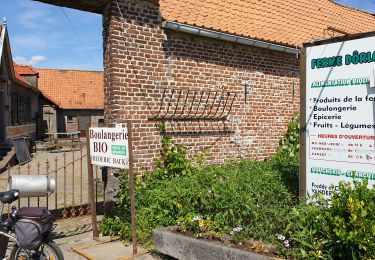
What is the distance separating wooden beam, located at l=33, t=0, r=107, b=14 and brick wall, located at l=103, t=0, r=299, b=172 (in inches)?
7.4

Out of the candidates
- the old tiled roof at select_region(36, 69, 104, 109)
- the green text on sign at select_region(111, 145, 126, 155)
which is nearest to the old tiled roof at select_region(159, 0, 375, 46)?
the green text on sign at select_region(111, 145, 126, 155)

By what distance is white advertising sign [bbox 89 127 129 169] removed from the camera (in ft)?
18.9

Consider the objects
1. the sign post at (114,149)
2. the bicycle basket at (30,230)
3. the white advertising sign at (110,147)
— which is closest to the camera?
the bicycle basket at (30,230)

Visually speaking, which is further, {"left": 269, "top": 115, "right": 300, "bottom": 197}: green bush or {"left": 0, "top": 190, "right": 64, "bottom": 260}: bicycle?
{"left": 269, "top": 115, "right": 300, "bottom": 197}: green bush

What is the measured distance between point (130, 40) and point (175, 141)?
2106 mm

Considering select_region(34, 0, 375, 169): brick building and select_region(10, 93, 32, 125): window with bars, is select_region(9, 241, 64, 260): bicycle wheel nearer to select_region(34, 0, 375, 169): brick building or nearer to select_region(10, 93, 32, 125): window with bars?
select_region(34, 0, 375, 169): brick building

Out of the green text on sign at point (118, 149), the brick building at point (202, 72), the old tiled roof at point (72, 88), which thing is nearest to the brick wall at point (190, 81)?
the brick building at point (202, 72)

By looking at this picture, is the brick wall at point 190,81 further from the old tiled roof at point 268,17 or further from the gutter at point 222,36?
the old tiled roof at point 268,17

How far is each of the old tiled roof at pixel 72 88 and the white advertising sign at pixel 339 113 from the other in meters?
34.0

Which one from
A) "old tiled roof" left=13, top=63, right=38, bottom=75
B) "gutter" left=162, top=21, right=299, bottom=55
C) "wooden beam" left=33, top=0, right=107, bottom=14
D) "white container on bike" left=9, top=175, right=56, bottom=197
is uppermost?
"old tiled roof" left=13, top=63, right=38, bottom=75

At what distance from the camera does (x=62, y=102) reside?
123ft

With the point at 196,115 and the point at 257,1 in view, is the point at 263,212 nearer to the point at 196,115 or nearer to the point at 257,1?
the point at 196,115

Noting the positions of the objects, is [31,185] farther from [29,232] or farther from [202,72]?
[202,72]

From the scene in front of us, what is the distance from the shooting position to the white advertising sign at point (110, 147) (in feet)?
18.9
